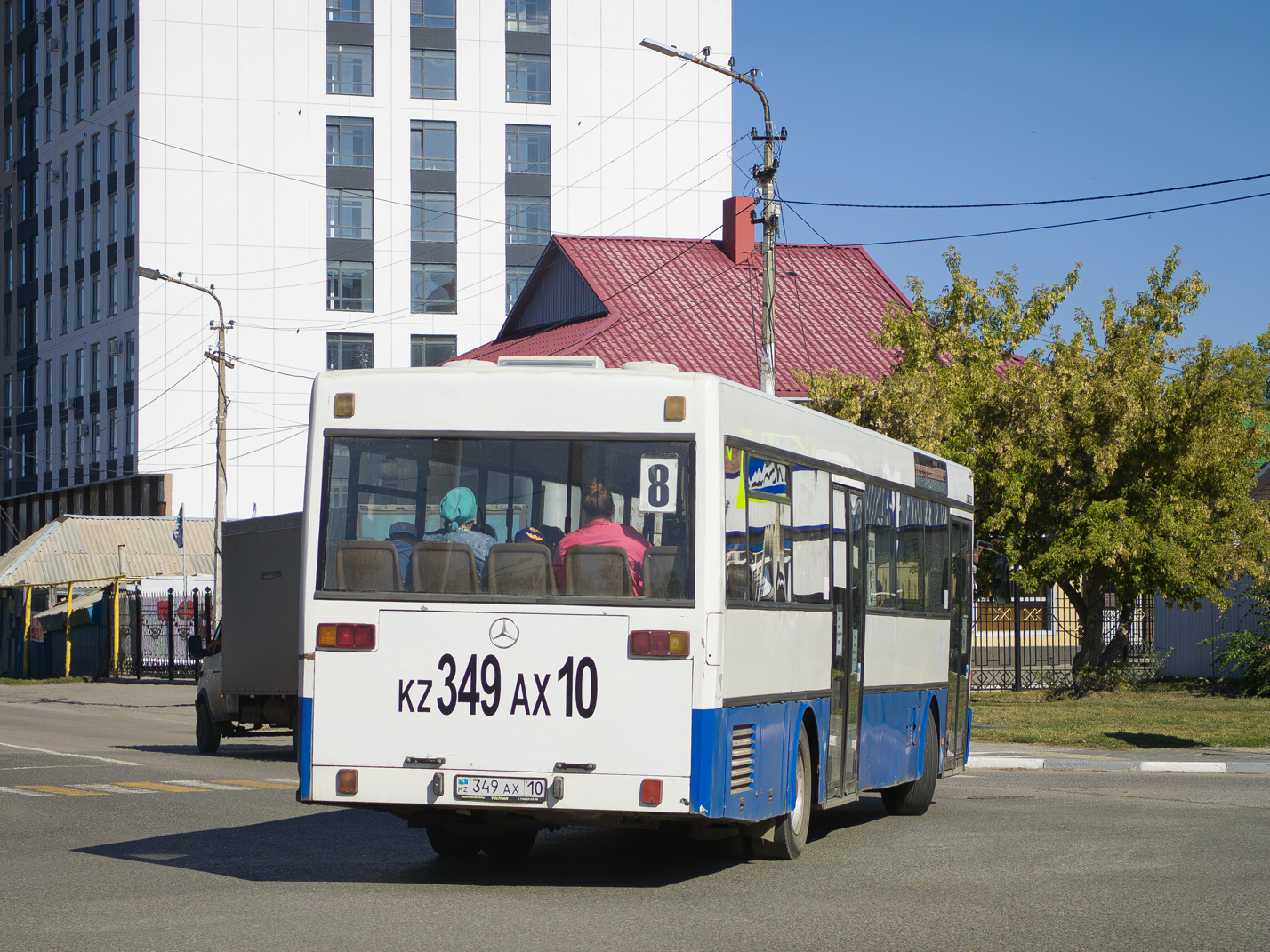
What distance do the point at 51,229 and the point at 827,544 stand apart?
70.8 meters

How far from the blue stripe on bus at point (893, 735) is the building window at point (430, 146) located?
185 ft

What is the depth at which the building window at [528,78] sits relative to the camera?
68.6 meters

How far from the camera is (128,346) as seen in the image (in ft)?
219

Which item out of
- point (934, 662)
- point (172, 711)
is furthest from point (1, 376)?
point (934, 662)

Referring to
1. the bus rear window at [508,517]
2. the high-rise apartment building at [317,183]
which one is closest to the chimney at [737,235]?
the high-rise apartment building at [317,183]

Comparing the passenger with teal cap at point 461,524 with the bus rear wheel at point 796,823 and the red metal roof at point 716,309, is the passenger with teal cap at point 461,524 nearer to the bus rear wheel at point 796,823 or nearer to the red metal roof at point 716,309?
the bus rear wheel at point 796,823

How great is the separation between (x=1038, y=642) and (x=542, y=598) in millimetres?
26638

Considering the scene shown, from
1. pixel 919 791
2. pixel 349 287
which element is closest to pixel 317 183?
pixel 349 287

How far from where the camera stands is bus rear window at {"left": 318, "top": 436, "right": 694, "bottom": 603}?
30.7ft

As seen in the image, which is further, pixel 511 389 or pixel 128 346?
pixel 128 346

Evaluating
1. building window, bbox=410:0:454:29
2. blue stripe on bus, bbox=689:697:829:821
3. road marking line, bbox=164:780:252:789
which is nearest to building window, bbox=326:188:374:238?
building window, bbox=410:0:454:29

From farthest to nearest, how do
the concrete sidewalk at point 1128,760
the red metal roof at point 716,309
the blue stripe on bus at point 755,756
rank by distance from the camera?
1. the red metal roof at point 716,309
2. the concrete sidewalk at point 1128,760
3. the blue stripe on bus at point 755,756

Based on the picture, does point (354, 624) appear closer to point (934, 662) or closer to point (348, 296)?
point (934, 662)

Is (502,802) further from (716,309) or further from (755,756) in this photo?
(716,309)
